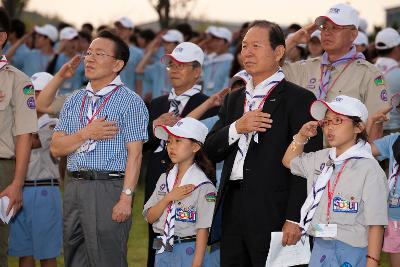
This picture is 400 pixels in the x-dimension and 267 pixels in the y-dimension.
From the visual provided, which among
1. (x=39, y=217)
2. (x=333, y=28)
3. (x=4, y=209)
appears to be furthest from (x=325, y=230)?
(x=39, y=217)

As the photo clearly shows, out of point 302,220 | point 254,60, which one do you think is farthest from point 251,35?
point 302,220

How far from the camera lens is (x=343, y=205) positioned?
6145 millimetres

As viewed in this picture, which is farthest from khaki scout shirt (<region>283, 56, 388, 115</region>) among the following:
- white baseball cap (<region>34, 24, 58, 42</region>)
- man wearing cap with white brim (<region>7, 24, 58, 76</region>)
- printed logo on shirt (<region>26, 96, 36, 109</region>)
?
white baseball cap (<region>34, 24, 58, 42</region>)

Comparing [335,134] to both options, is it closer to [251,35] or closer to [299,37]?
[251,35]

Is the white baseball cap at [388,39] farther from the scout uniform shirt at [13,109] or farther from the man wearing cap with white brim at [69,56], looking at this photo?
the scout uniform shirt at [13,109]

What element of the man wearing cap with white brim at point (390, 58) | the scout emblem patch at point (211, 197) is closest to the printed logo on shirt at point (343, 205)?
the scout emblem patch at point (211, 197)

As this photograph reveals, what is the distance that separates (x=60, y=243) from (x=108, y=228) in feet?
6.95

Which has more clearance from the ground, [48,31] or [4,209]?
[48,31]

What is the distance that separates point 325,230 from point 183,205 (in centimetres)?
132

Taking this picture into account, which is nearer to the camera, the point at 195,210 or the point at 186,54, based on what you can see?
the point at 195,210

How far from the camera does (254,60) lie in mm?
6414

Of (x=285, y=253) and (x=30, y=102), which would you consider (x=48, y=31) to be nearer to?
(x=30, y=102)

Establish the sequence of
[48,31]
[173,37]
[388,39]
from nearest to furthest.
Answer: [388,39] → [173,37] → [48,31]

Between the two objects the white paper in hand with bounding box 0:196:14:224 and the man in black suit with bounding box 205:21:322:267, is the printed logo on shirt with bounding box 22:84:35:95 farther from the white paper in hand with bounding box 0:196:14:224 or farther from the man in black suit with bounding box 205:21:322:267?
the man in black suit with bounding box 205:21:322:267
